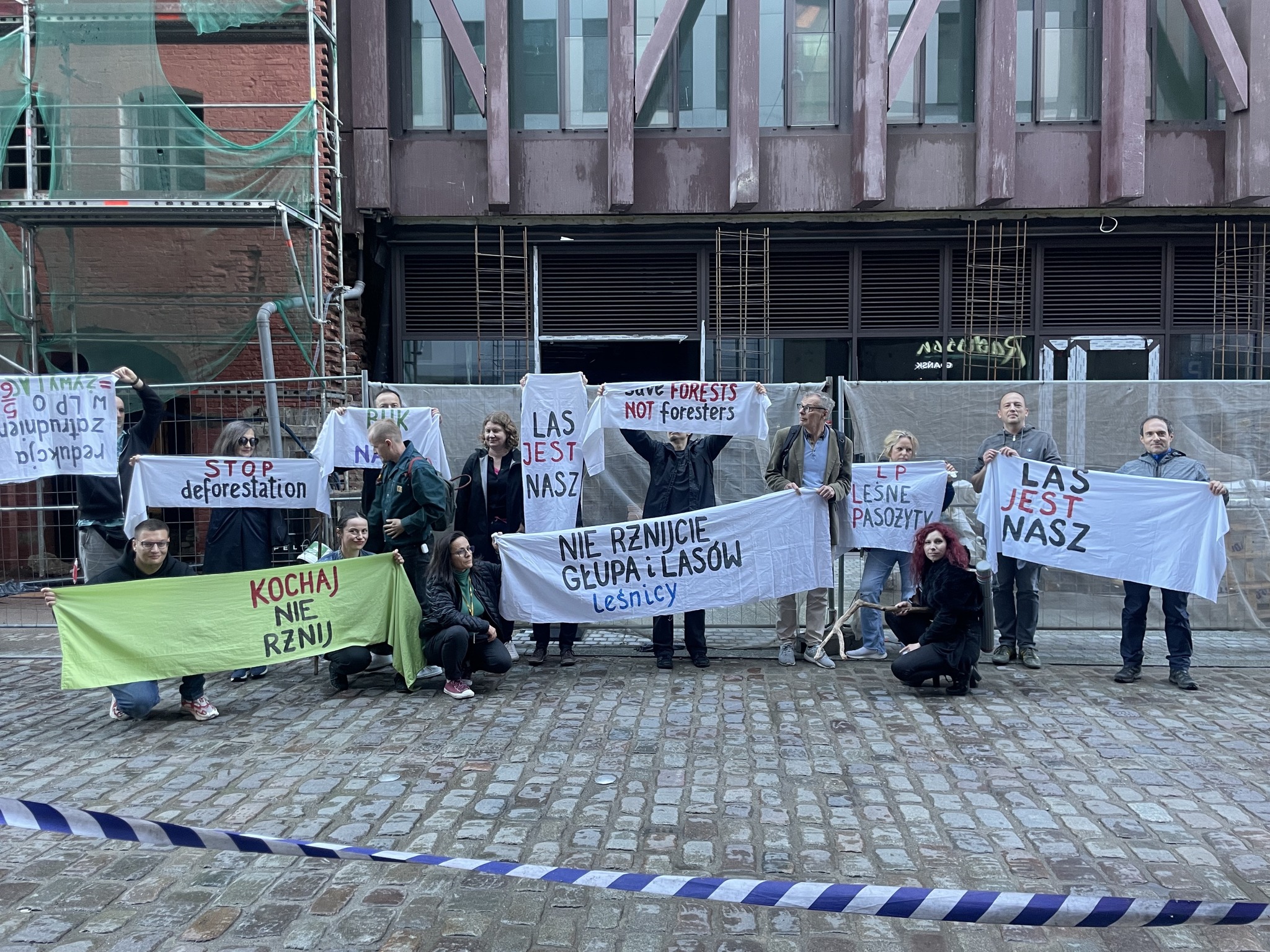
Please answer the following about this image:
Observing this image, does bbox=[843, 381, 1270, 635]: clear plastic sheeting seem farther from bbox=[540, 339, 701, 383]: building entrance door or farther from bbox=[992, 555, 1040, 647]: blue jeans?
bbox=[540, 339, 701, 383]: building entrance door

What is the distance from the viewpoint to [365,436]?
8.98m

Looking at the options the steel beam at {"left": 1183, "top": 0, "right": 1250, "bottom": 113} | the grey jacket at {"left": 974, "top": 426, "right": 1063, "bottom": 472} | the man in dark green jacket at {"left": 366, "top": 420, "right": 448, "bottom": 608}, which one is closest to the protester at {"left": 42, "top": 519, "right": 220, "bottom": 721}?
the man in dark green jacket at {"left": 366, "top": 420, "right": 448, "bottom": 608}

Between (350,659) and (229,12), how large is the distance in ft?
28.2

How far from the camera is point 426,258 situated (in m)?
14.2

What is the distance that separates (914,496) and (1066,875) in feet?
14.5

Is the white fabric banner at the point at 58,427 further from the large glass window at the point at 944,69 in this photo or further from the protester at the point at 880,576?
the large glass window at the point at 944,69

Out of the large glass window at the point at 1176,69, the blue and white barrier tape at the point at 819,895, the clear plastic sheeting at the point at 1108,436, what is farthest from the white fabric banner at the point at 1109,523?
the large glass window at the point at 1176,69

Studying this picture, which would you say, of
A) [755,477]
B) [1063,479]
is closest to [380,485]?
[755,477]

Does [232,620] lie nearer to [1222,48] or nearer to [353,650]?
[353,650]

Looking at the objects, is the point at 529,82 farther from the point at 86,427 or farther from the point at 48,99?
the point at 86,427

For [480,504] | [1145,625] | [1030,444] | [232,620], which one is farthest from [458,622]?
[1145,625]

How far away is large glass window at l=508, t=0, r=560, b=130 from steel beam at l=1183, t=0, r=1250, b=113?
8.06 meters

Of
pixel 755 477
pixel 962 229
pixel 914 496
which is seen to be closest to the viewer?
pixel 914 496

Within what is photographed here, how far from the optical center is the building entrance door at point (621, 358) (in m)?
14.2
